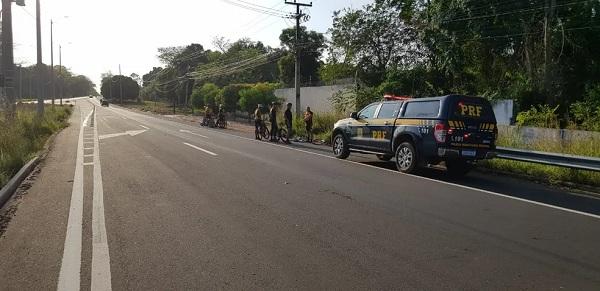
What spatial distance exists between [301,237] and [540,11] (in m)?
21.9

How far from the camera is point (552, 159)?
38.2ft

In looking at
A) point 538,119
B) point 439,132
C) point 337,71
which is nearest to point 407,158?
point 439,132

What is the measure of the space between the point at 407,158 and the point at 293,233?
21.4 feet

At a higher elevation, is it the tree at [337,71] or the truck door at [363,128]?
the tree at [337,71]

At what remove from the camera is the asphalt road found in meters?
4.99

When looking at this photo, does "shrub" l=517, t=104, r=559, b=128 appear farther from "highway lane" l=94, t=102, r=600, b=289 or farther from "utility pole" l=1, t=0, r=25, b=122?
"utility pole" l=1, t=0, r=25, b=122

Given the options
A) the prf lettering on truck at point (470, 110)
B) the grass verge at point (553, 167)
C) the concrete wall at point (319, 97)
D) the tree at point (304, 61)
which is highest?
the tree at point (304, 61)

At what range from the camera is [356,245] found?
6027mm

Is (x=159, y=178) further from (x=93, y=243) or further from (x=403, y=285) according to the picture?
(x=403, y=285)

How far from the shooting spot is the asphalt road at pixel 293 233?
4.99m

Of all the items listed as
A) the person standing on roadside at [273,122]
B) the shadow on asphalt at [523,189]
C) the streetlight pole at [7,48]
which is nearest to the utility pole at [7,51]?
the streetlight pole at [7,48]

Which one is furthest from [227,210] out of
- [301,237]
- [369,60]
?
[369,60]

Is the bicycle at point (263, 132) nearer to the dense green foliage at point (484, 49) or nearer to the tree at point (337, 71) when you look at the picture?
the dense green foliage at point (484, 49)

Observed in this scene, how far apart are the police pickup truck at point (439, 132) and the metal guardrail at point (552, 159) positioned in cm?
86
